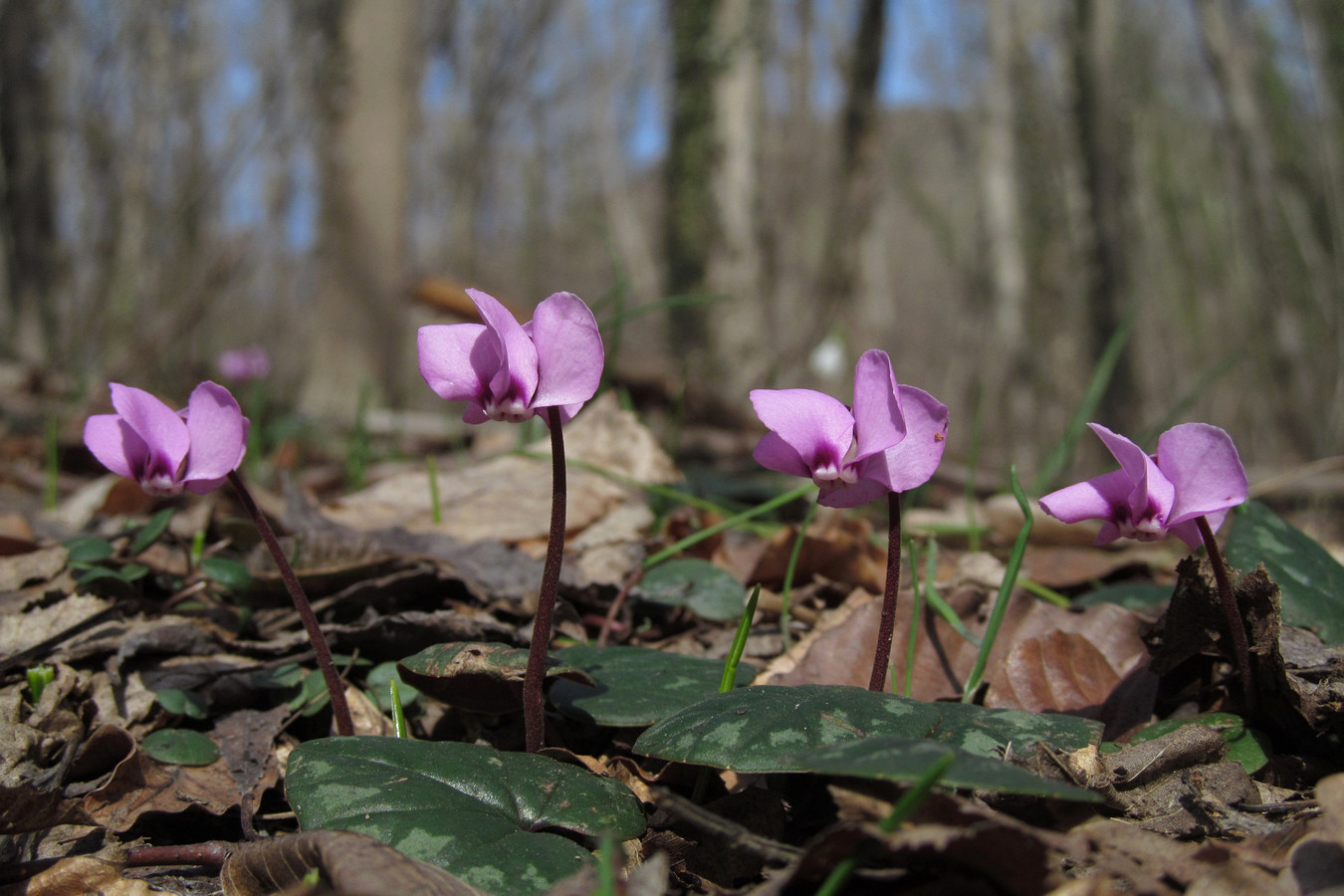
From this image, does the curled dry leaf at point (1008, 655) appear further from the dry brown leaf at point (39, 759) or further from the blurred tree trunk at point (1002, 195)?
the blurred tree trunk at point (1002, 195)

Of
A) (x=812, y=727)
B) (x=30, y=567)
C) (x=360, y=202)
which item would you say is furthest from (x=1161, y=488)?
(x=360, y=202)

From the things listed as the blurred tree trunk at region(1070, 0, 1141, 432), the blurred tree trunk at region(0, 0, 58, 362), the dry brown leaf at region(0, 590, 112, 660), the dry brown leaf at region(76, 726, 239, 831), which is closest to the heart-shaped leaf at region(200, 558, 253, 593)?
the dry brown leaf at region(0, 590, 112, 660)

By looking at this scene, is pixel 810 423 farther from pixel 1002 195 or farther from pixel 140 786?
pixel 1002 195

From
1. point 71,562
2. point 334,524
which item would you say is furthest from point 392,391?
point 71,562

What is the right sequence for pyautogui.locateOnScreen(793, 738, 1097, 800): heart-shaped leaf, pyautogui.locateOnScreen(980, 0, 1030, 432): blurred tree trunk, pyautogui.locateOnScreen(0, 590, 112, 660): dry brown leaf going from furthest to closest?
1. pyautogui.locateOnScreen(980, 0, 1030, 432): blurred tree trunk
2. pyautogui.locateOnScreen(0, 590, 112, 660): dry brown leaf
3. pyautogui.locateOnScreen(793, 738, 1097, 800): heart-shaped leaf

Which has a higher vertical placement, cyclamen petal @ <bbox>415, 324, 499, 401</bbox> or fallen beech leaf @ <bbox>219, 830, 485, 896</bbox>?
cyclamen petal @ <bbox>415, 324, 499, 401</bbox>

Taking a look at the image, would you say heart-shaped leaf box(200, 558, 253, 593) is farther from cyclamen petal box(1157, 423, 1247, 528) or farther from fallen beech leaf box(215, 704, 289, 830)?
cyclamen petal box(1157, 423, 1247, 528)

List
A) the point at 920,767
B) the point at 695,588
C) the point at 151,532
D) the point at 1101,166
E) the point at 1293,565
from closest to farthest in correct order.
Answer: the point at 920,767 < the point at 1293,565 < the point at 151,532 < the point at 695,588 < the point at 1101,166
